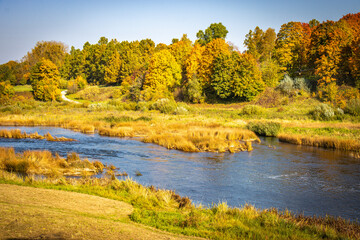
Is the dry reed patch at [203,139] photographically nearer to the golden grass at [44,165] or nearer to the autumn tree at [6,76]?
the golden grass at [44,165]

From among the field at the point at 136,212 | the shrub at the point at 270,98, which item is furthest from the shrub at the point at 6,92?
the field at the point at 136,212

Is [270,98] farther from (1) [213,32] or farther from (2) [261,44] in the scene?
(1) [213,32]

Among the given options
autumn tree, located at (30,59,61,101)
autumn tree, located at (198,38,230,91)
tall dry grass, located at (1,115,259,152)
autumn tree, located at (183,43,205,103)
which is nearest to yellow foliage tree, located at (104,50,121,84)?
autumn tree, located at (30,59,61,101)

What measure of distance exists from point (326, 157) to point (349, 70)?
38098 mm

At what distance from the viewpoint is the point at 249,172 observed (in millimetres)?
21656

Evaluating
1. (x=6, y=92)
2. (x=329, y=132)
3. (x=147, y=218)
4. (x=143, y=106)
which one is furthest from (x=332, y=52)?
(x=6, y=92)

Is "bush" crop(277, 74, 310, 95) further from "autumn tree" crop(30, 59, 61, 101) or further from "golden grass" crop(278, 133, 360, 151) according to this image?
"autumn tree" crop(30, 59, 61, 101)

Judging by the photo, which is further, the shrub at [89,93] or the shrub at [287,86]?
the shrub at [89,93]

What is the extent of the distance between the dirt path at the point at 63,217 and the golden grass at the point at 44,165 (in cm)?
587

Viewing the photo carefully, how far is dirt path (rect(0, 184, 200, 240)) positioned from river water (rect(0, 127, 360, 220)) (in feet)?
18.4

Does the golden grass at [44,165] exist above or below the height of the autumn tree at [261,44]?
below

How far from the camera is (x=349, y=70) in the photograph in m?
57.8

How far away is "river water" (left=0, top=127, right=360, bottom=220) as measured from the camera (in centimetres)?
1598

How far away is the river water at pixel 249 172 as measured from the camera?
15977 mm
